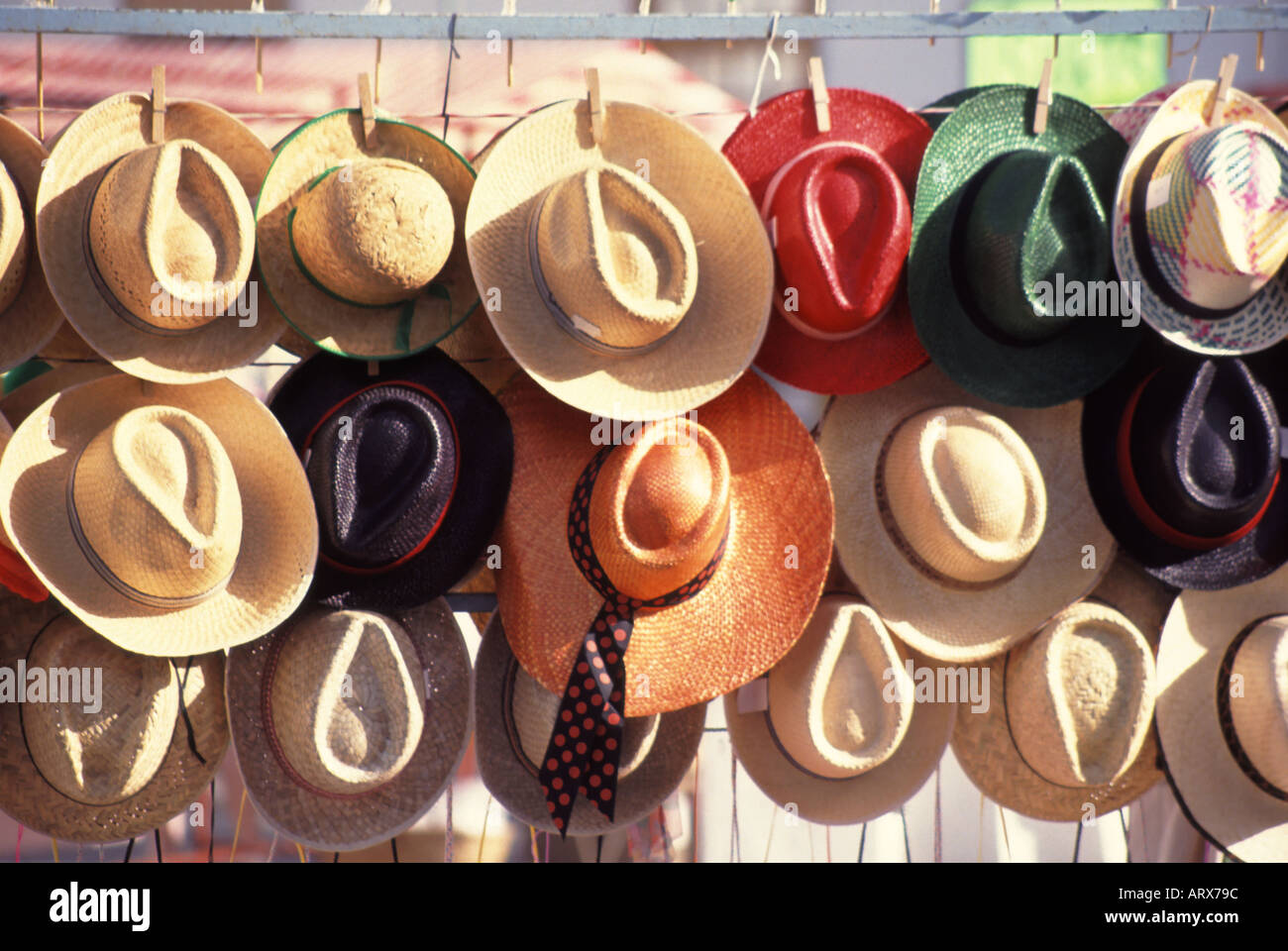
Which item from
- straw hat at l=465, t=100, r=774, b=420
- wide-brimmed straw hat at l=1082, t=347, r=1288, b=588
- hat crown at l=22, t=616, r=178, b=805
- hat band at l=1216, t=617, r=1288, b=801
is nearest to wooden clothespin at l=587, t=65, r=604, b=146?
straw hat at l=465, t=100, r=774, b=420

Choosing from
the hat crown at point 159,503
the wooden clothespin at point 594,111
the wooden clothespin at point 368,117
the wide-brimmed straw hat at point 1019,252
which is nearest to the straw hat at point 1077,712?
the wide-brimmed straw hat at point 1019,252

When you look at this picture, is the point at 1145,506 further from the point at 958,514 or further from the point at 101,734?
the point at 101,734

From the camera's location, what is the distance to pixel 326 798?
2.41 m

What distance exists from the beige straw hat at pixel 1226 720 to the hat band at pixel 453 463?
6.09 feet

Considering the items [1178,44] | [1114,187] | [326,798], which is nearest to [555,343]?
[326,798]

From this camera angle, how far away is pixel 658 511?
217 centimetres

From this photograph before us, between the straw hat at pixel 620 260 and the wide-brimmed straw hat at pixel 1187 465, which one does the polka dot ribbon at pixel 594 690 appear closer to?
the straw hat at pixel 620 260

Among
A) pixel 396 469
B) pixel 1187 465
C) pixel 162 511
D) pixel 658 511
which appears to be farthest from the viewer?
pixel 1187 465

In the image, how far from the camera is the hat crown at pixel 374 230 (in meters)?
2.10

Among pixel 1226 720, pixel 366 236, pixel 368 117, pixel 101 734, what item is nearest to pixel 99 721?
pixel 101 734

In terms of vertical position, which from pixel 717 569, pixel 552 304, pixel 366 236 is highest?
pixel 366 236

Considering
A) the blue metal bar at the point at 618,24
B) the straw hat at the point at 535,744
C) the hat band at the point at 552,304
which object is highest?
the blue metal bar at the point at 618,24

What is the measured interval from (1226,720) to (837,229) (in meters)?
1.63

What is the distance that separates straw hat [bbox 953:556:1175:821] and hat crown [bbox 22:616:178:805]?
198cm
